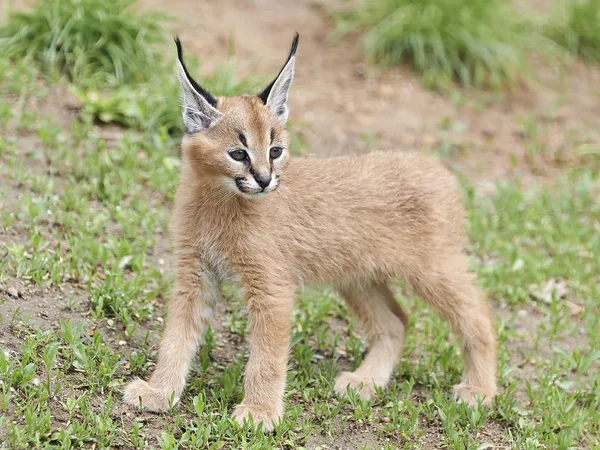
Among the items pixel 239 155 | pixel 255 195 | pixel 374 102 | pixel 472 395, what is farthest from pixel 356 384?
pixel 374 102

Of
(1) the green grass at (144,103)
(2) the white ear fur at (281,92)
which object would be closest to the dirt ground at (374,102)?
(1) the green grass at (144,103)

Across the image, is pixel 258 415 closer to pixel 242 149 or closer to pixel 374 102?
pixel 242 149

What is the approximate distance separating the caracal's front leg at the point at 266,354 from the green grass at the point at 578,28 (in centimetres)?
854

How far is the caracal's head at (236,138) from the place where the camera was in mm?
A: 5121

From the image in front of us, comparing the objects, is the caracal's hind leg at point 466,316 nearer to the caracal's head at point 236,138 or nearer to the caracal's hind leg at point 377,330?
the caracal's hind leg at point 377,330

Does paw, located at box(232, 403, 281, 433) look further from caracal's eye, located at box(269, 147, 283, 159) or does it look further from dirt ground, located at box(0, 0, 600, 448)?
dirt ground, located at box(0, 0, 600, 448)

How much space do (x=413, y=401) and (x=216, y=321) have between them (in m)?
1.62

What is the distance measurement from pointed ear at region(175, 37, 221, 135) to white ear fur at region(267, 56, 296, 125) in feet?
1.25

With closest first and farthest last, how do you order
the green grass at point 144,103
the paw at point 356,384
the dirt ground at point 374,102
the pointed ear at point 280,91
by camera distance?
the pointed ear at point 280,91, the paw at point 356,384, the green grass at point 144,103, the dirt ground at point 374,102

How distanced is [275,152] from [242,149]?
250 mm

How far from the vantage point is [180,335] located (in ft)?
18.0

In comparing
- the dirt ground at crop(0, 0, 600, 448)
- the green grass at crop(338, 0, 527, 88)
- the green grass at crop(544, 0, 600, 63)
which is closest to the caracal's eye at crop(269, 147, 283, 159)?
the dirt ground at crop(0, 0, 600, 448)

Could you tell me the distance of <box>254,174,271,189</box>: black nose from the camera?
504cm

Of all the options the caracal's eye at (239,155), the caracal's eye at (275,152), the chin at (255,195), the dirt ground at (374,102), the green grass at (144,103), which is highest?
the caracal's eye at (239,155)
